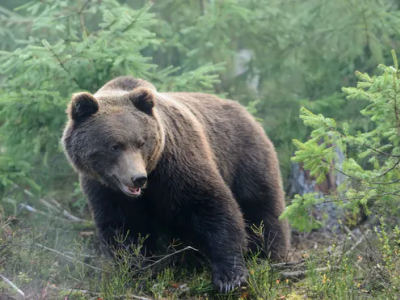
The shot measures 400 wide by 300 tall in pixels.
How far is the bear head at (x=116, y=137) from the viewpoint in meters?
5.62

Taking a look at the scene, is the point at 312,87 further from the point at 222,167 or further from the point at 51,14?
the point at 51,14

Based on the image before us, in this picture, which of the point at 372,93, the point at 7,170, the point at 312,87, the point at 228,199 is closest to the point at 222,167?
the point at 228,199

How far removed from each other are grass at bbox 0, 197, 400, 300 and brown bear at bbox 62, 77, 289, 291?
12.0 inches

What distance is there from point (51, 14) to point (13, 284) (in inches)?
165

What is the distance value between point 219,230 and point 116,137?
1.44 metres

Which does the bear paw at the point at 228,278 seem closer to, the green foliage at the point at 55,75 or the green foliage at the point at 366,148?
the green foliage at the point at 366,148

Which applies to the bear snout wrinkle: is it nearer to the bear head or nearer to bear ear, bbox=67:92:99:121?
the bear head

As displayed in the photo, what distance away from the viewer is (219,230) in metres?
6.17

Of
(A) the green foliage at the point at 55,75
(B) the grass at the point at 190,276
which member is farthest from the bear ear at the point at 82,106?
(A) the green foliage at the point at 55,75

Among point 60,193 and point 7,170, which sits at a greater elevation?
point 7,170

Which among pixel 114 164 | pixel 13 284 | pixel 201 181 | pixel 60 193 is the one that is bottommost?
pixel 60 193

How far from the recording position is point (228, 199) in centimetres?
627

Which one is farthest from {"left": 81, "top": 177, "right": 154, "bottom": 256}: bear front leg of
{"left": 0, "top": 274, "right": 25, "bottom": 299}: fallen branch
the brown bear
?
{"left": 0, "top": 274, "right": 25, "bottom": 299}: fallen branch

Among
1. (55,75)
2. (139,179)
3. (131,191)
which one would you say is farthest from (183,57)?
(139,179)
